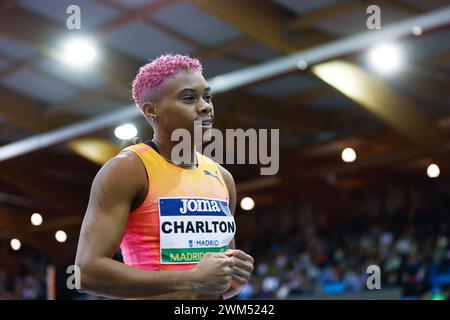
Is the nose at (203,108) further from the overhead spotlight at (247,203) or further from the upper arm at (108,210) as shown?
the overhead spotlight at (247,203)

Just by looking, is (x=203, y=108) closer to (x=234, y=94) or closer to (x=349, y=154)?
(x=234, y=94)

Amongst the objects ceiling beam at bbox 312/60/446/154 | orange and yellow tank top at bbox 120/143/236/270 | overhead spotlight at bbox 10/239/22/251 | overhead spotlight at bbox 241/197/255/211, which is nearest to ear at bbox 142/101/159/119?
orange and yellow tank top at bbox 120/143/236/270

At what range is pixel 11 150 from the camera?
1373cm

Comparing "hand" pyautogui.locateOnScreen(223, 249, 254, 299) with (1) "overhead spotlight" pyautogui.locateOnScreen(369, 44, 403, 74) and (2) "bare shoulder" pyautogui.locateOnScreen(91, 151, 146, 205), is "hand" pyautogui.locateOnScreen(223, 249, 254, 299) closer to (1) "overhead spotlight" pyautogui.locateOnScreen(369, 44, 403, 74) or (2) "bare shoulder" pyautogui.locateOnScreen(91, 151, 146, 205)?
(2) "bare shoulder" pyautogui.locateOnScreen(91, 151, 146, 205)

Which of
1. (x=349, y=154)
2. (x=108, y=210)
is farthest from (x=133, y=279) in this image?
(x=349, y=154)

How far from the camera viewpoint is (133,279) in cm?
222

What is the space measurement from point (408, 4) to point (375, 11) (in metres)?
0.42

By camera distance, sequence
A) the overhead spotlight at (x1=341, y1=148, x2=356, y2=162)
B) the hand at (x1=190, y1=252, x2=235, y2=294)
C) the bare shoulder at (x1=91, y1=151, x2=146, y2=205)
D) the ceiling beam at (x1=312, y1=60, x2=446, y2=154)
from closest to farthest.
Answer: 1. the hand at (x1=190, y1=252, x2=235, y2=294)
2. the bare shoulder at (x1=91, y1=151, x2=146, y2=205)
3. the ceiling beam at (x1=312, y1=60, x2=446, y2=154)
4. the overhead spotlight at (x1=341, y1=148, x2=356, y2=162)

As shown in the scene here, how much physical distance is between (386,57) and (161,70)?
685 cm

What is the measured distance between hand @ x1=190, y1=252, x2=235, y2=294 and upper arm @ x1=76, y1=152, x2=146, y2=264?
0.89 ft

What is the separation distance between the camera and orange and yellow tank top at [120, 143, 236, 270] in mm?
2383
